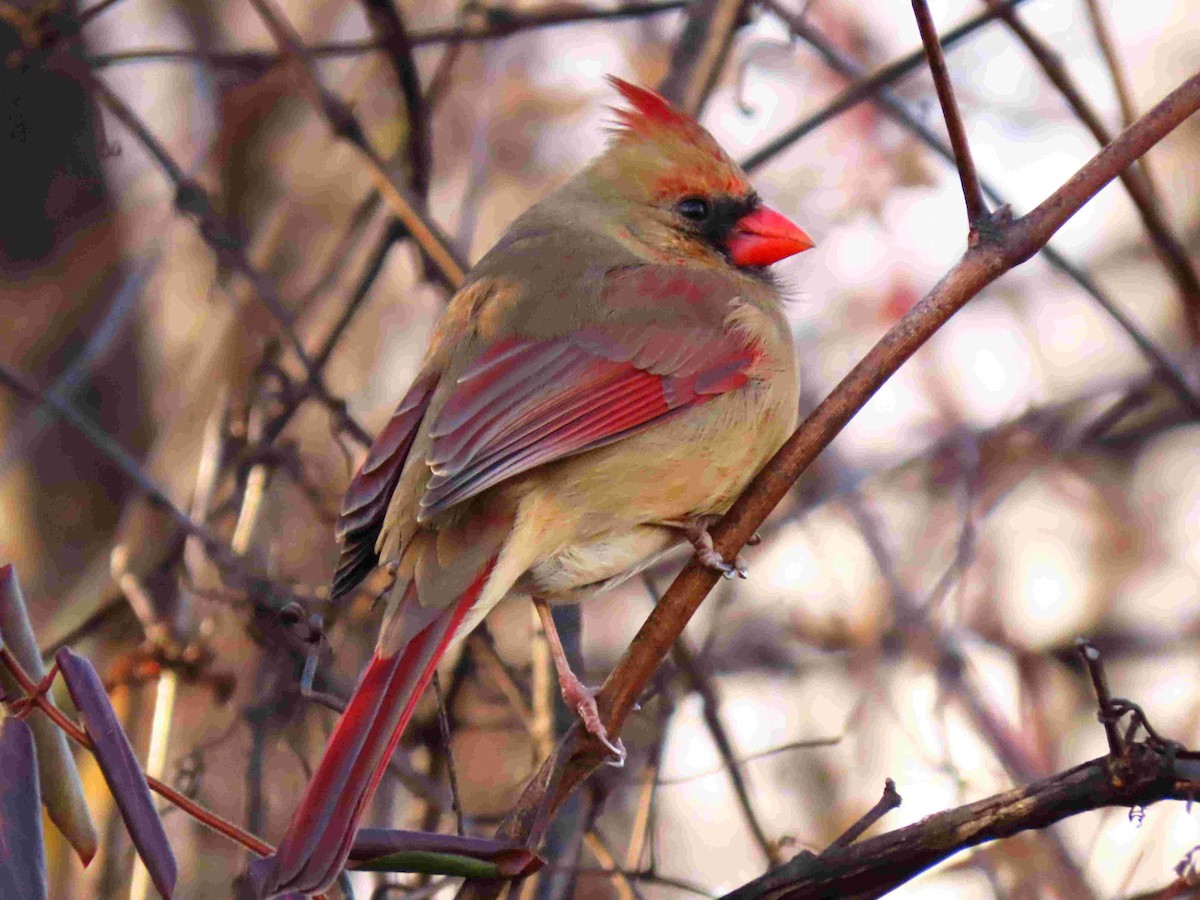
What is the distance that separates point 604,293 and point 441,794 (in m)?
1.06

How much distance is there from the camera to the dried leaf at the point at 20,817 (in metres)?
1.50

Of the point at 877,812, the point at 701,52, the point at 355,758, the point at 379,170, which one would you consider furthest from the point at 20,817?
the point at 701,52

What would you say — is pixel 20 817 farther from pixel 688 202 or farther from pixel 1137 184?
pixel 1137 184

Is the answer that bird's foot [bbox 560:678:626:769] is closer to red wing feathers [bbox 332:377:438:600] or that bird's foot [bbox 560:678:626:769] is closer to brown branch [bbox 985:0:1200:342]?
red wing feathers [bbox 332:377:438:600]

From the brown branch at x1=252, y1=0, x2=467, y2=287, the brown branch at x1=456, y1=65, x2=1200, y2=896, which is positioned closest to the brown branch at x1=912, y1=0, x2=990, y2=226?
the brown branch at x1=456, y1=65, x2=1200, y2=896

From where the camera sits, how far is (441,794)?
3037 mm

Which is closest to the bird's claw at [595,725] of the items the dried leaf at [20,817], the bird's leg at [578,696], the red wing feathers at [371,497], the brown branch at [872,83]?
the bird's leg at [578,696]

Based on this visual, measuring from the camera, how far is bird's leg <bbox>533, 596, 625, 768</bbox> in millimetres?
2127

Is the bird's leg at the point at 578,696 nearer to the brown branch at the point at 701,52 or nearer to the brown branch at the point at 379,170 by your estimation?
the brown branch at the point at 379,170

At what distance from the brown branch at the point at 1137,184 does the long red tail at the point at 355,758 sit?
150cm

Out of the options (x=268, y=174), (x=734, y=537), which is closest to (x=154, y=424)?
(x=268, y=174)

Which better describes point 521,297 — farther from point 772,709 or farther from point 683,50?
point 772,709

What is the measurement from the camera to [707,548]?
2.22 m

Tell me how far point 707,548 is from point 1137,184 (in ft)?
4.66
